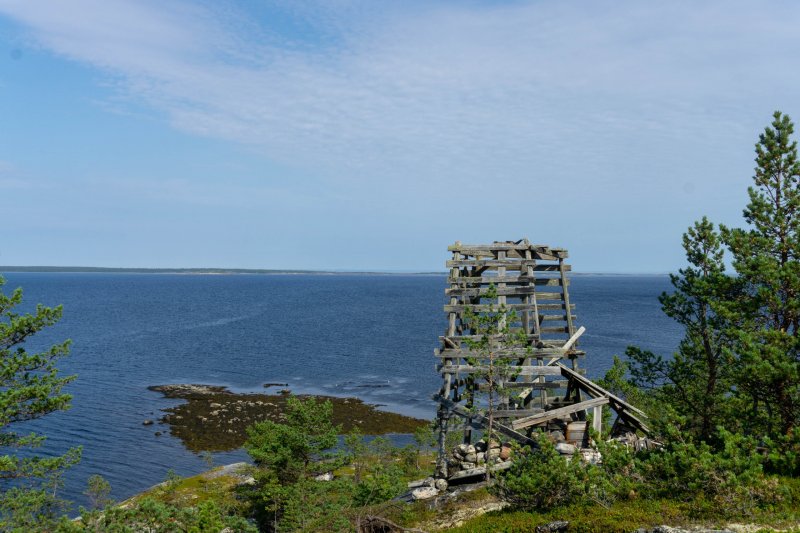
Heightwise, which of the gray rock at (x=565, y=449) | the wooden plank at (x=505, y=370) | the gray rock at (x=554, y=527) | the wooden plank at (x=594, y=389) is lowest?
the gray rock at (x=565, y=449)

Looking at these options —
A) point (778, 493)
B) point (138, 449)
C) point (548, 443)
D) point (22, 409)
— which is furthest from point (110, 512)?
point (138, 449)

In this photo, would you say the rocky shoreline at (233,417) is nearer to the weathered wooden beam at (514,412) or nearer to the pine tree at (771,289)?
the weathered wooden beam at (514,412)

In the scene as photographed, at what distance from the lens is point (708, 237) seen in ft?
62.2

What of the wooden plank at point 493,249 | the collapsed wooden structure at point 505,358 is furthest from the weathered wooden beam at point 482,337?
the wooden plank at point 493,249

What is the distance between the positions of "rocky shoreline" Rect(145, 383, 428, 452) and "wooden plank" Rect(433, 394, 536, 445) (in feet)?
104

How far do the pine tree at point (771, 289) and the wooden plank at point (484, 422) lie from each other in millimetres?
6845

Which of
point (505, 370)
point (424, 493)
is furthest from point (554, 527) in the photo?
Answer: point (424, 493)

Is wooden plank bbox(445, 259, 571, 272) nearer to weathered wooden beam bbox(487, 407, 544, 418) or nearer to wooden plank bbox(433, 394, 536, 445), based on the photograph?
wooden plank bbox(433, 394, 536, 445)

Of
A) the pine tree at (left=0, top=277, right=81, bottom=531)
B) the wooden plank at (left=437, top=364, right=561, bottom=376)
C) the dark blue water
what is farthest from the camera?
the dark blue water

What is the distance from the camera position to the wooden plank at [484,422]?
1994cm

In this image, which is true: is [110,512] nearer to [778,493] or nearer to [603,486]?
[603,486]

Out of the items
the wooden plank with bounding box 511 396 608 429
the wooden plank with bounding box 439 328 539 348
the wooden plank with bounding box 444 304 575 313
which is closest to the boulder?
the wooden plank with bounding box 511 396 608 429

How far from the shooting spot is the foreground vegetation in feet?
42.5

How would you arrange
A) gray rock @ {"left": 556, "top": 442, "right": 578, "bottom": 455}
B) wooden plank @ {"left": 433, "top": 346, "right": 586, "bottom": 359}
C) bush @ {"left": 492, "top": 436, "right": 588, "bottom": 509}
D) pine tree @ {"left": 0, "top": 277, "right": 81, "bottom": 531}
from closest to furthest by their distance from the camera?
bush @ {"left": 492, "top": 436, "right": 588, "bottom": 509} < pine tree @ {"left": 0, "top": 277, "right": 81, "bottom": 531} < gray rock @ {"left": 556, "top": 442, "right": 578, "bottom": 455} < wooden plank @ {"left": 433, "top": 346, "right": 586, "bottom": 359}
